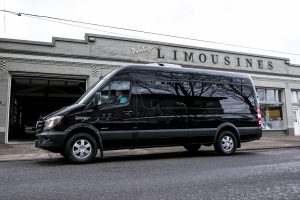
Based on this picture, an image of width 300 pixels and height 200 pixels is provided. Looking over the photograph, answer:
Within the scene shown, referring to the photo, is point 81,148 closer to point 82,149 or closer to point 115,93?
point 82,149

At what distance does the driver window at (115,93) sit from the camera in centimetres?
803

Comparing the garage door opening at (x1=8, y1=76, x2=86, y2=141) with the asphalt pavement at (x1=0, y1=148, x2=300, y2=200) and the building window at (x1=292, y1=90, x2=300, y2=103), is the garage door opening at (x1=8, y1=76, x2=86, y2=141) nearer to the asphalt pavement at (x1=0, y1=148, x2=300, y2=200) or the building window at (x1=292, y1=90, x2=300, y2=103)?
the asphalt pavement at (x1=0, y1=148, x2=300, y2=200)

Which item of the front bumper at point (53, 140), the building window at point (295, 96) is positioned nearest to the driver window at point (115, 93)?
the front bumper at point (53, 140)

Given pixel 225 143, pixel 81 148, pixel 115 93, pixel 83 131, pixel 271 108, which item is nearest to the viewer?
pixel 81 148

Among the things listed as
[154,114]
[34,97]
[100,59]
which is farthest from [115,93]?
[34,97]

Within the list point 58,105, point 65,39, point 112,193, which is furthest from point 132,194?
point 58,105

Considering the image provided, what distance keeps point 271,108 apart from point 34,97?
1893 centimetres

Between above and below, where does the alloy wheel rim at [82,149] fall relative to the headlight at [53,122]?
below

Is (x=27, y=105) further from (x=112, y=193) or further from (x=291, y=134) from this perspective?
(x=112, y=193)

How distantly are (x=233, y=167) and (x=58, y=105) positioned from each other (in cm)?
2419

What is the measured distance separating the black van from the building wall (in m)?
7.85

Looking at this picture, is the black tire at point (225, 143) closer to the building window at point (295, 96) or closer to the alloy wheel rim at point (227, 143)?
the alloy wheel rim at point (227, 143)

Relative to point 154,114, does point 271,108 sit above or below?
above

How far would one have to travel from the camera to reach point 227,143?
9805 mm
